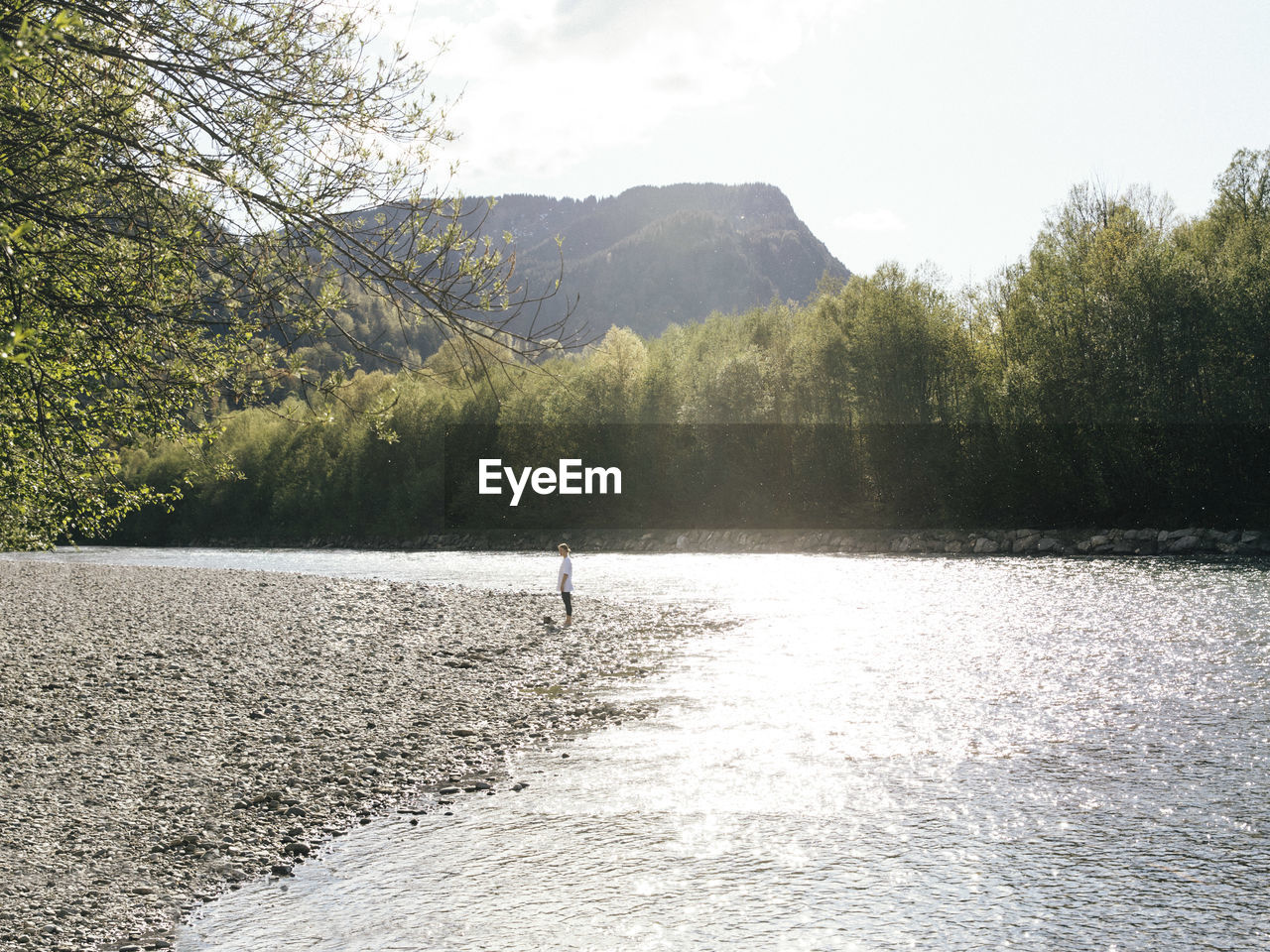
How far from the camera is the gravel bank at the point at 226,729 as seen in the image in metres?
10.2

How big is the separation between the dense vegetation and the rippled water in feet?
74.9

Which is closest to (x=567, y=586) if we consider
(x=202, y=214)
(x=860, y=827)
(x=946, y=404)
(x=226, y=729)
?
(x=226, y=729)

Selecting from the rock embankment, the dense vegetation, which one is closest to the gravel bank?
the dense vegetation

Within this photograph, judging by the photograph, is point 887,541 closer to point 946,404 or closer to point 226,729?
point 946,404

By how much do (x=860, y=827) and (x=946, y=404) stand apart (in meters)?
60.3

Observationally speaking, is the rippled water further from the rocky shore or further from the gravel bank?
the rocky shore

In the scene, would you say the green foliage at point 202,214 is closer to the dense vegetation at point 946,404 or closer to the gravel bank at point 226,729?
the gravel bank at point 226,729

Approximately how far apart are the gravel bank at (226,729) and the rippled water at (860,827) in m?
0.87

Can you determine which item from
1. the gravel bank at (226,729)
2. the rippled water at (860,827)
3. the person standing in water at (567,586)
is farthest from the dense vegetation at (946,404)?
the rippled water at (860,827)

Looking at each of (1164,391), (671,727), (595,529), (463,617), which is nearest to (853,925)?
(671,727)

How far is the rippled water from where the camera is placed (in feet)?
30.9

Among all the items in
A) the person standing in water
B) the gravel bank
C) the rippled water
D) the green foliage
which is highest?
the green foliage

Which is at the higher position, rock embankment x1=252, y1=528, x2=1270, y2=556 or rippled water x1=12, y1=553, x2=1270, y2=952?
rock embankment x1=252, y1=528, x2=1270, y2=556

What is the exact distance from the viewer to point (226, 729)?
15.4 metres
